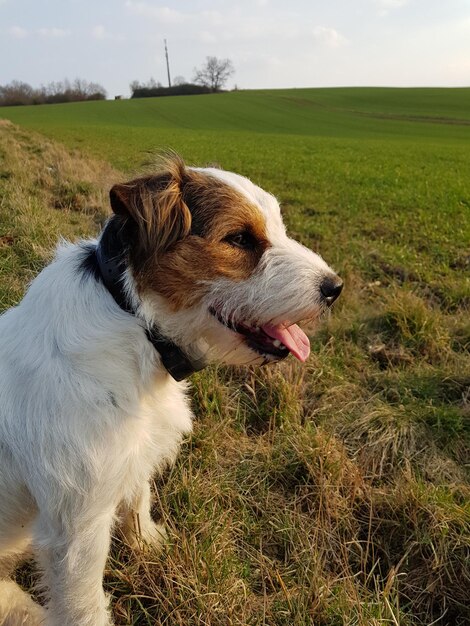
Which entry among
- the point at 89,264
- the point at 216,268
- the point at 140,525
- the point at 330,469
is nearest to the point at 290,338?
the point at 216,268

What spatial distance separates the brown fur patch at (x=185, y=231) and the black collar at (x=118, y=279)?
3.1 inches

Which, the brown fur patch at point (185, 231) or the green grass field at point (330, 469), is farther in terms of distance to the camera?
the green grass field at point (330, 469)

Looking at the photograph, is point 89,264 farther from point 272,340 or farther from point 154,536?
point 154,536

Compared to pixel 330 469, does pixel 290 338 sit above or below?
above

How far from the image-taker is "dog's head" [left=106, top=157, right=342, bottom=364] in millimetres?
2443

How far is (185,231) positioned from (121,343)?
2.13 ft

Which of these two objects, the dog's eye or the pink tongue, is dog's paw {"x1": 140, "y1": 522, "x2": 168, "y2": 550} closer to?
the pink tongue

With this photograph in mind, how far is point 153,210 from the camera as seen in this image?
2.36 meters

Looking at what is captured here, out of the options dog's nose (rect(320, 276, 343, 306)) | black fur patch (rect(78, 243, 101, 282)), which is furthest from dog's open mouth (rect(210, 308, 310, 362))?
black fur patch (rect(78, 243, 101, 282))

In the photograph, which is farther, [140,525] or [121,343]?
[140,525]

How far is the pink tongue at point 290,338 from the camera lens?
2.75 m

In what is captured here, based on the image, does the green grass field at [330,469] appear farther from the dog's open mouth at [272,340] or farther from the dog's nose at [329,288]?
the dog's nose at [329,288]

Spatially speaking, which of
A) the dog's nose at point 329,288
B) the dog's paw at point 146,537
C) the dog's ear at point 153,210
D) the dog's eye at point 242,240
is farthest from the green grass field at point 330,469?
the dog's nose at point 329,288

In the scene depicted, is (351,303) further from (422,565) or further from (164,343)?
(164,343)
